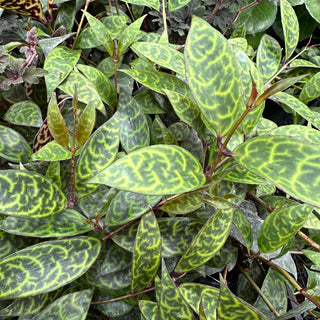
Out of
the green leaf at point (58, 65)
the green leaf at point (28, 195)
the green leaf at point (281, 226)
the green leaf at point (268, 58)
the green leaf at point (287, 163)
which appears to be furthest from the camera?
the green leaf at point (268, 58)

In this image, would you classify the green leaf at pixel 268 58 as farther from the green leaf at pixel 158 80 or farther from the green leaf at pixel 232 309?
the green leaf at pixel 232 309

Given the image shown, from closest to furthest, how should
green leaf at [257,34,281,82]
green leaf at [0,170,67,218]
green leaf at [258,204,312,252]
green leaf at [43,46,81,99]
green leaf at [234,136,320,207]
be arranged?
1. green leaf at [234,136,320,207]
2. green leaf at [0,170,67,218]
3. green leaf at [258,204,312,252]
4. green leaf at [43,46,81,99]
5. green leaf at [257,34,281,82]

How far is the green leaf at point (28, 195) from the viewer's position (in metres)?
0.47

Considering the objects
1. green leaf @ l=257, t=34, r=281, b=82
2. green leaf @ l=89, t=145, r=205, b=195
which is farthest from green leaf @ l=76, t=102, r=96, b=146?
green leaf @ l=257, t=34, r=281, b=82

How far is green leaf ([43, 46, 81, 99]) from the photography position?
68 cm

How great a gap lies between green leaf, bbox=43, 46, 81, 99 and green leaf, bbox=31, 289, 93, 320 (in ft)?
1.22

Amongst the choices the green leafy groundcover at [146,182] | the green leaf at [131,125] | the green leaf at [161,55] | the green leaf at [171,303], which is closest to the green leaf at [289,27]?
the green leafy groundcover at [146,182]

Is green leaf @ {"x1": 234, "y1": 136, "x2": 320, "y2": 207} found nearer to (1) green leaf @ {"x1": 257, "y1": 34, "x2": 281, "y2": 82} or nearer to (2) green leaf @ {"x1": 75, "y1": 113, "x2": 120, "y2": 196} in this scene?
(2) green leaf @ {"x1": 75, "y1": 113, "x2": 120, "y2": 196}

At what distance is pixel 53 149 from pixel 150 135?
0.24 meters

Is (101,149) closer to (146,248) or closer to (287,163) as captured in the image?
(146,248)

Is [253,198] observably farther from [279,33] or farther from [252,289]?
[279,33]

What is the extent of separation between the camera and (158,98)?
783 millimetres

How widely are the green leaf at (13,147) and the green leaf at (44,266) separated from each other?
0.19m

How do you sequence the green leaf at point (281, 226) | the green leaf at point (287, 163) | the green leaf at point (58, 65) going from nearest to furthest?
the green leaf at point (287, 163) < the green leaf at point (281, 226) < the green leaf at point (58, 65)
